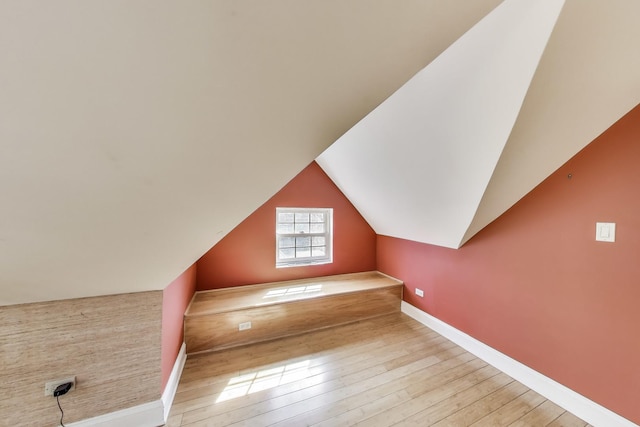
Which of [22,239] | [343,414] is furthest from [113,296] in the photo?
[343,414]

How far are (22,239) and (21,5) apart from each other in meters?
0.95

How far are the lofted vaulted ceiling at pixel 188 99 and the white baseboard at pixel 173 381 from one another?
0.94 meters

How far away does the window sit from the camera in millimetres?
3059

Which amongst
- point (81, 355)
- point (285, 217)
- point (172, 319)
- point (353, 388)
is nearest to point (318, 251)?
point (285, 217)

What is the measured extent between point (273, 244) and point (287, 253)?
0.95ft

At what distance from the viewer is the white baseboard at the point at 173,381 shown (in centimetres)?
154

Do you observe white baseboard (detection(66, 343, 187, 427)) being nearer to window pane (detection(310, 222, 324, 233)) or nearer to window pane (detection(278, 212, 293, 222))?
window pane (detection(278, 212, 293, 222))

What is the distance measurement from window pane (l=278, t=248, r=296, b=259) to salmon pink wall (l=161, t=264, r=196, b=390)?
45.4 inches

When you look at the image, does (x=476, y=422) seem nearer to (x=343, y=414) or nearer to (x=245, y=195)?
(x=343, y=414)

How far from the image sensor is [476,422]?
4.88ft

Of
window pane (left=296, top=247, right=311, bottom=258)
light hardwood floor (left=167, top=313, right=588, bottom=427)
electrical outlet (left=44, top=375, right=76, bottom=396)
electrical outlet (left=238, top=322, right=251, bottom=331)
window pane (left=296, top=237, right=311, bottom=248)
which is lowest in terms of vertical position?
light hardwood floor (left=167, top=313, right=588, bottom=427)

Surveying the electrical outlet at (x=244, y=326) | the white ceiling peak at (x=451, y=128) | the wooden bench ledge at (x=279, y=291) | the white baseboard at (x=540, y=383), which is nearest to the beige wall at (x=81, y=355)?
the wooden bench ledge at (x=279, y=291)

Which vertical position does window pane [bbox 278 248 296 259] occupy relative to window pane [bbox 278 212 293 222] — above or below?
below

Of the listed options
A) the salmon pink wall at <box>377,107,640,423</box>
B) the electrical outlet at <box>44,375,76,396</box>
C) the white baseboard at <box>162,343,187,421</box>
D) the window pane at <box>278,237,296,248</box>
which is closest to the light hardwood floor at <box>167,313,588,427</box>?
the white baseboard at <box>162,343,187,421</box>
